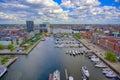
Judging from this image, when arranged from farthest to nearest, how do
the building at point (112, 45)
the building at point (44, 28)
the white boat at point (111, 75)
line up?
1. the building at point (44, 28)
2. the building at point (112, 45)
3. the white boat at point (111, 75)

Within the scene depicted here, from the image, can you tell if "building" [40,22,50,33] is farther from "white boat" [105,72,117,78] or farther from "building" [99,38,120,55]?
"white boat" [105,72,117,78]

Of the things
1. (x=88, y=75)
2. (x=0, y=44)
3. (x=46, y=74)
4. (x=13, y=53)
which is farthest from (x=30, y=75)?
(x=0, y=44)

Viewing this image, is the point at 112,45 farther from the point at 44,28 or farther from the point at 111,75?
the point at 44,28

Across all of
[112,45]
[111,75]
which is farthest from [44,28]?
[111,75]

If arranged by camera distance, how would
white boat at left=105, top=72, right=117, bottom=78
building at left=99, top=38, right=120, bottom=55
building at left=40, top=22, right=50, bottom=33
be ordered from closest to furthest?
white boat at left=105, top=72, right=117, bottom=78
building at left=99, top=38, right=120, bottom=55
building at left=40, top=22, right=50, bottom=33

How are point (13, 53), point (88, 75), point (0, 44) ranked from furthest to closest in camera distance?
point (0, 44), point (13, 53), point (88, 75)

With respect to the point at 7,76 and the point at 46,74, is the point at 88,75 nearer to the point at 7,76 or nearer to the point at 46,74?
the point at 46,74

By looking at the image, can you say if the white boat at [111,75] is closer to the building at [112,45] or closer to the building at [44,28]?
the building at [112,45]

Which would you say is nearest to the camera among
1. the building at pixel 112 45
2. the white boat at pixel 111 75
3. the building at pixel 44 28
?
the white boat at pixel 111 75

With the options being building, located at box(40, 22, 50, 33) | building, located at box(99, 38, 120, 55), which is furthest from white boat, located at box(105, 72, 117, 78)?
building, located at box(40, 22, 50, 33)

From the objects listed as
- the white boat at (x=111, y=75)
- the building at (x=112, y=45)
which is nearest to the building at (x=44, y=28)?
the building at (x=112, y=45)

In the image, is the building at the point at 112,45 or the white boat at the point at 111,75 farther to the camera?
the building at the point at 112,45
